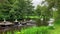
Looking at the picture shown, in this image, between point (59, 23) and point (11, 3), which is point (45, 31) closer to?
point (59, 23)

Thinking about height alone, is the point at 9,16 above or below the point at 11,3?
below

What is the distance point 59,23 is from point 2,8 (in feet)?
43.1

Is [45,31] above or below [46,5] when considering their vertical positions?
below

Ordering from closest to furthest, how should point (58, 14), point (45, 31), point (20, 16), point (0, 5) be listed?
1. point (45, 31)
2. point (58, 14)
3. point (0, 5)
4. point (20, 16)

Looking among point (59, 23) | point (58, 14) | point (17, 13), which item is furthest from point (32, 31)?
point (17, 13)

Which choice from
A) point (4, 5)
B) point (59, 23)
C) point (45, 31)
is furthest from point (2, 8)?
Answer: point (45, 31)

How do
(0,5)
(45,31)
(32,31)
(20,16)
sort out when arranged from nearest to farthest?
1. (32,31)
2. (45,31)
3. (0,5)
4. (20,16)

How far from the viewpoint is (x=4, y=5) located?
2758cm

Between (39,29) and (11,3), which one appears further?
(11,3)

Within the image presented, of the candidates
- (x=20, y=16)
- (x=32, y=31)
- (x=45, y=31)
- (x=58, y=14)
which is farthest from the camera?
(x=20, y=16)

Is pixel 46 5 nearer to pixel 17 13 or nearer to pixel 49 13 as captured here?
pixel 49 13

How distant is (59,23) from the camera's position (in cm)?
1611

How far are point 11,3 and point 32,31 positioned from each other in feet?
61.7

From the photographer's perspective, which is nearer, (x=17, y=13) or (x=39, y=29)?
(x=39, y=29)
